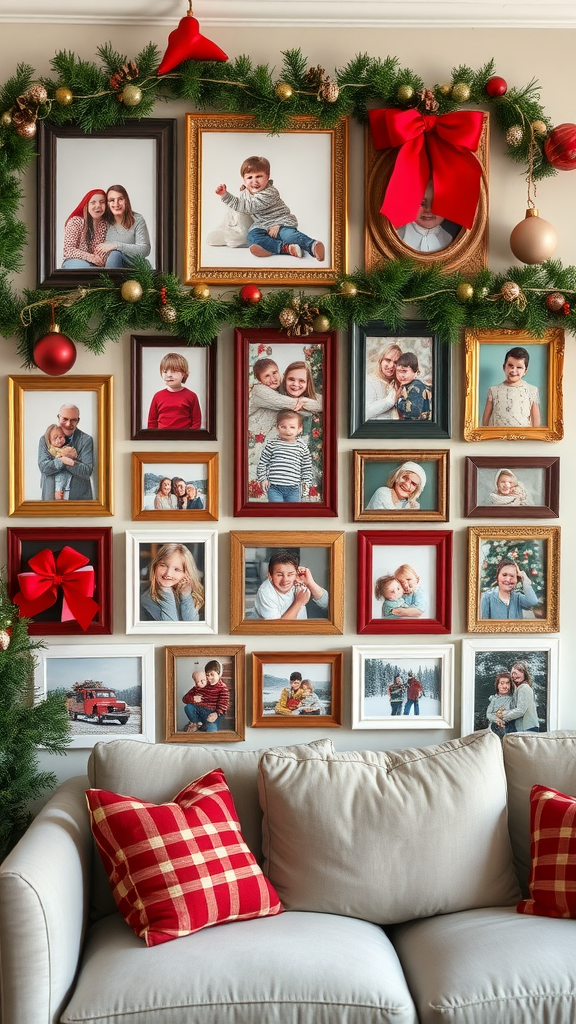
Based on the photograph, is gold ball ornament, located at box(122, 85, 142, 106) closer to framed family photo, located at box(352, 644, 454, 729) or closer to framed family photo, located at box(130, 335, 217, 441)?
framed family photo, located at box(130, 335, 217, 441)

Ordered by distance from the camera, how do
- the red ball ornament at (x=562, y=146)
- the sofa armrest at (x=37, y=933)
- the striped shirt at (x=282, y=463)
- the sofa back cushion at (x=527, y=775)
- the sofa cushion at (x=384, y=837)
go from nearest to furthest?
the sofa armrest at (x=37, y=933) → the sofa cushion at (x=384, y=837) → the sofa back cushion at (x=527, y=775) → the red ball ornament at (x=562, y=146) → the striped shirt at (x=282, y=463)

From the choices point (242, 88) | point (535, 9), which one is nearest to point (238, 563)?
point (242, 88)

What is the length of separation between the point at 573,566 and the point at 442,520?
1.39 feet

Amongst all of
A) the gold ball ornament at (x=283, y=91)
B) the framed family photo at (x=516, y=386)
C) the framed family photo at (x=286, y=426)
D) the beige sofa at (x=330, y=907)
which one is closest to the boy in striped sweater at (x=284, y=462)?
the framed family photo at (x=286, y=426)

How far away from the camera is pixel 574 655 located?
2.33 meters

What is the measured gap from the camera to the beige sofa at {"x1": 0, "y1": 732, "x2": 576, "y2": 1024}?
1.57m

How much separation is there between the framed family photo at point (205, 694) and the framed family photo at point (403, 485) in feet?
1.86

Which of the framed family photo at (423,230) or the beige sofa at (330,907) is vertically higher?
the framed family photo at (423,230)

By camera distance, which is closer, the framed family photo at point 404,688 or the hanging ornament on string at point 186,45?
the hanging ornament on string at point 186,45

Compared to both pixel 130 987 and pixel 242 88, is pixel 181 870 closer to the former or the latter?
pixel 130 987

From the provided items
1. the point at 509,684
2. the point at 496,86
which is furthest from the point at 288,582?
the point at 496,86

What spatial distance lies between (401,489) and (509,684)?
652 millimetres

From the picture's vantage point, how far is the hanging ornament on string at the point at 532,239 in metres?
2.15

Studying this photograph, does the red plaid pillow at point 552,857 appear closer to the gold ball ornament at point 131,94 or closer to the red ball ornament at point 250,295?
the red ball ornament at point 250,295
